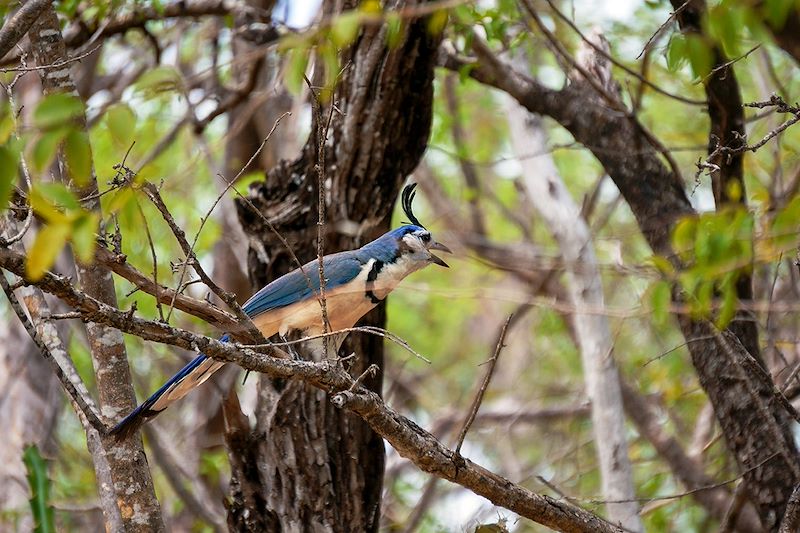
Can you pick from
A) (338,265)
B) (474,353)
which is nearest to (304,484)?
(338,265)

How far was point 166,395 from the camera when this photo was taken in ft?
11.1

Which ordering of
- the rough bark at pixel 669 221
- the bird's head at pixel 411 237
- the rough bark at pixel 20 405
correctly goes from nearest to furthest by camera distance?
the rough bark at pixel 669 221
the bird's head at pixel 411 237
the rough bark at pixel 20 405

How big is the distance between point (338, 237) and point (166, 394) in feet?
4.40

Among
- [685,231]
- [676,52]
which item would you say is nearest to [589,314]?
[685,231]

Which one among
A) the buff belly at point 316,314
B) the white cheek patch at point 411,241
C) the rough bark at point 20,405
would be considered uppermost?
the rough bark at point 20,405

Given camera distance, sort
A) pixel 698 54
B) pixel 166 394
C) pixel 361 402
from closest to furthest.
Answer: pixel 361 402, pixel 698 54, pixel 166 394

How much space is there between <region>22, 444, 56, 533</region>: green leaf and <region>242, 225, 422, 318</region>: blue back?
1.11 m

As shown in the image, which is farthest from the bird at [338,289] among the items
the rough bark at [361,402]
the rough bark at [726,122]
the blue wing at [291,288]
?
the rough bark at [726,122]

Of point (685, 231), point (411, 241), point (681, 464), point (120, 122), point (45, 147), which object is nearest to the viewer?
point (45, 147)

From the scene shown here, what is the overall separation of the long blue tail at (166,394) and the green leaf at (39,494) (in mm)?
1014

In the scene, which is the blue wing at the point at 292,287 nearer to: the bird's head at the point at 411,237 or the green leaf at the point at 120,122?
the bird's head at the point at 411,237

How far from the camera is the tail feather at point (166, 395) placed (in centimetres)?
321

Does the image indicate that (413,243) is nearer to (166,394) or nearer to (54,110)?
(166,394)

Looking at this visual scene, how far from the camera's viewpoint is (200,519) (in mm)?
5973
